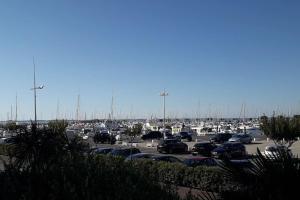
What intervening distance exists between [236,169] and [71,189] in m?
2.45

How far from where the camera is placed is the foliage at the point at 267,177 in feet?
19.1

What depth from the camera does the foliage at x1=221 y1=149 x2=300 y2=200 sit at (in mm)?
5832

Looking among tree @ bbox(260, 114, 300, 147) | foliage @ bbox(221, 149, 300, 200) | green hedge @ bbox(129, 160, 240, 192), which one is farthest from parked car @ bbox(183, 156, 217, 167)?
foliage @ bbox(221, 149, 300, 200)

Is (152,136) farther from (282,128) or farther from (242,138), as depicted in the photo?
(282,128)

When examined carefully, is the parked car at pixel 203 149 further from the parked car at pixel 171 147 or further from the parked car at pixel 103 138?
the parked car at pixel 103 138

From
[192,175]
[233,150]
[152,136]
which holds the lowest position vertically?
[152,136]

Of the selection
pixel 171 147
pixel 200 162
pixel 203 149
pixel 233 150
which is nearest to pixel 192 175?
pixel 200 162

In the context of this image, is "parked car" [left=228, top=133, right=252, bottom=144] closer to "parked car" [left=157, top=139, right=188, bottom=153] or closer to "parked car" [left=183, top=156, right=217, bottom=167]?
"parked car" [left=157, top=139, right=188, bottom=153]

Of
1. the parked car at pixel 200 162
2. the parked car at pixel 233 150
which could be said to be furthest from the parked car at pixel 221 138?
the parked car at pixel 200 162

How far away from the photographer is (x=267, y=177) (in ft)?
19.7

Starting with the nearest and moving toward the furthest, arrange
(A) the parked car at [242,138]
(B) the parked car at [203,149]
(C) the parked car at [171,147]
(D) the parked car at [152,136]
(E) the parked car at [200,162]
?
1. (E) the parked car at [200,162]
2. (B) the parked car at [203,149]
3. (C) the parked car at [171,147]
4. (A) the parked car at [242,138]
5. (D) the parked car at [152,136]

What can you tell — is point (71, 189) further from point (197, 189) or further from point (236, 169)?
point (197, 189)

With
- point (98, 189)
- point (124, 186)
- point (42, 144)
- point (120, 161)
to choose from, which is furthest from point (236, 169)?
point (42, 144)

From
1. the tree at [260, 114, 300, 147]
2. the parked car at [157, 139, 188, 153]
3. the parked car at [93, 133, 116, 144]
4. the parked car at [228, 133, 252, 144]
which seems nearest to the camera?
the tree at [260, 114, 300, 147]
